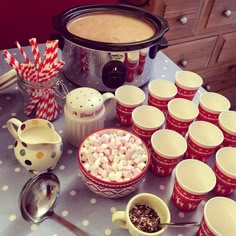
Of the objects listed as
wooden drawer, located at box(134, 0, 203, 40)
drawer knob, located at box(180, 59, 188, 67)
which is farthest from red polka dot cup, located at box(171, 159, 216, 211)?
drawer knob, located at box(180, 59, 188, 67)

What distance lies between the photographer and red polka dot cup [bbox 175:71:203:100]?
2.66ft

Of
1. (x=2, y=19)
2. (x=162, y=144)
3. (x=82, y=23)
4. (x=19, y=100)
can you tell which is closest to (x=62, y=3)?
(x=2, y=19)

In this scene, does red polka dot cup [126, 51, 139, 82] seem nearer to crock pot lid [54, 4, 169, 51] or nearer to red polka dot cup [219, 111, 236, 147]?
crock pot lid [54, 4, 169, 51]

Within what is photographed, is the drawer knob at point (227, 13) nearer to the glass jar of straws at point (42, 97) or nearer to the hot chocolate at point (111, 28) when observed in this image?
the hot chocolate at point (111, 28)

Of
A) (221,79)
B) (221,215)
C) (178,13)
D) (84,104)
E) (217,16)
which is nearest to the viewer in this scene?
(221,215)

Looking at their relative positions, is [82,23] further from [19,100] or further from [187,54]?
[187,54]

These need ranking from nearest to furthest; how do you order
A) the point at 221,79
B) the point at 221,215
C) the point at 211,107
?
1. the point at 221,215
2. the point at 211,107
3. the point at 221,79

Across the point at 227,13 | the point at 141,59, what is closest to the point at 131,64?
the point at 141,59

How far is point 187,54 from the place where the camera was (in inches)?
61.1

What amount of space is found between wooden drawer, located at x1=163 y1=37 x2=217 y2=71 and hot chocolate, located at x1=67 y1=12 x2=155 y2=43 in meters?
0.56

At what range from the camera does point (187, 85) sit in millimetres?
821

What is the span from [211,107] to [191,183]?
0.23 metres

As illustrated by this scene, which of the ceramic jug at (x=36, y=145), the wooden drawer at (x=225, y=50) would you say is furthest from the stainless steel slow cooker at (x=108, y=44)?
the wooden drawer at (x=225, y=50)

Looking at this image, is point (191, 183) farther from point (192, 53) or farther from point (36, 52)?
point (192, 53)
